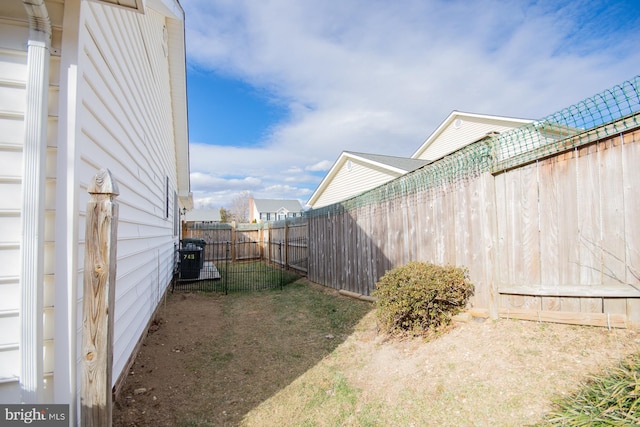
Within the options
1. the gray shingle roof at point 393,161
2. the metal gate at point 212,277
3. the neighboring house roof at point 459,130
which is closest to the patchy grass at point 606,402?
the metal gate at point 212,277

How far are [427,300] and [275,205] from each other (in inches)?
1993

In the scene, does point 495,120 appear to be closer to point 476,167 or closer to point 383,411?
point 476,167

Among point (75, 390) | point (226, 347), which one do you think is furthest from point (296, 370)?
point (75, 390)

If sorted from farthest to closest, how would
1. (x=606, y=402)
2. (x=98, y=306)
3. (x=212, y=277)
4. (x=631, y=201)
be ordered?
(x=212, y=277) → (x=631, y=201) → (x=606, y=402) → (x=98, y=306)

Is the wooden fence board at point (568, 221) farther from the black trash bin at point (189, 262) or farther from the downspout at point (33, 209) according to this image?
the black trash bin at point (189, 262)

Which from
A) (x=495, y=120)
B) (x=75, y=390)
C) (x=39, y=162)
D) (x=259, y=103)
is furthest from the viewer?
(x=259, y=103)

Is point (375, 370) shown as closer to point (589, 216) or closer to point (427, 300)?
point (427, 300)

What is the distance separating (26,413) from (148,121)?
15.0 feet

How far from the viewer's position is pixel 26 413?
1684 mm

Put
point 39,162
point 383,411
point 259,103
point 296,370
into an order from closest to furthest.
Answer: point 39,162 < point 383,411 < point 296,370 < point 259,103

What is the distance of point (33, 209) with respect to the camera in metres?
1.78

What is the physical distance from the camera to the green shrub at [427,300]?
4082 millimetres

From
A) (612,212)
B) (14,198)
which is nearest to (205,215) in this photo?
(14,198)

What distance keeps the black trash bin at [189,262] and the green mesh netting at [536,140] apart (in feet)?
A: 23.2
